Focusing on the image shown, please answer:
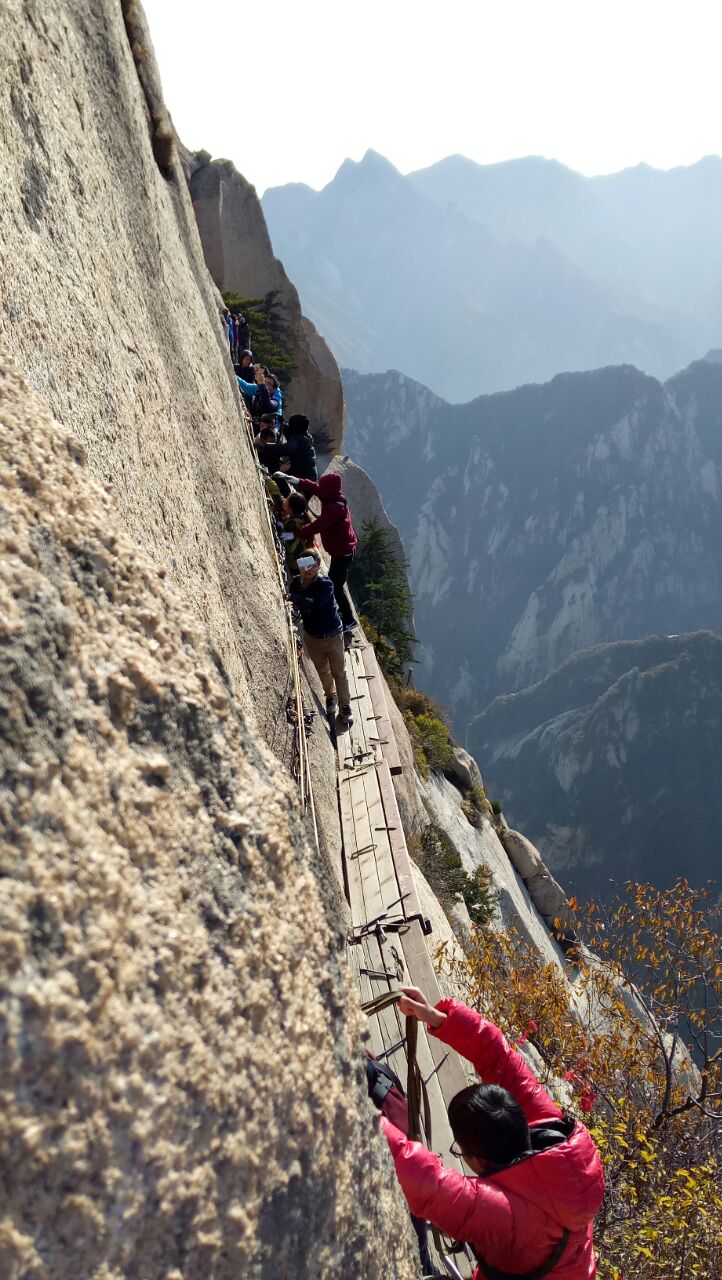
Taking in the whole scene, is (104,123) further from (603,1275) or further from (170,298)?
(603,1275)

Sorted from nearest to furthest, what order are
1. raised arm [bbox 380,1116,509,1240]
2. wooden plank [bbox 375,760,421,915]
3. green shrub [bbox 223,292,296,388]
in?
raised arm [bbox 380,1116,509,1240], wooden plank [bbox 375,760,421,915], green shrub [bbox 223,292,296,388]

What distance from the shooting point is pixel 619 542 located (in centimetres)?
13088

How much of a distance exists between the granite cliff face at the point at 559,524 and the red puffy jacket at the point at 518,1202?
11557cm

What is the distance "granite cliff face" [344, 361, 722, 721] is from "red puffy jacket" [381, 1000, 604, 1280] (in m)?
116

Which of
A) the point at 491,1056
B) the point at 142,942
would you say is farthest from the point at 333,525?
the point at 142,942

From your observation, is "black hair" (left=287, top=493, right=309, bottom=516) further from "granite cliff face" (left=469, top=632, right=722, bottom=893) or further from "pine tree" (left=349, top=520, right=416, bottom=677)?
"granite cliff face" (left=469, top=632, right=722, bottom=893)

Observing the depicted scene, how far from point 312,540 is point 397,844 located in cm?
A: 460

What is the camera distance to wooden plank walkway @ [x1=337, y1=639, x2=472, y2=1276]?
5.61 meters

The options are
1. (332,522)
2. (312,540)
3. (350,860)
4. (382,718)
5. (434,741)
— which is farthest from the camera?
(434,741)

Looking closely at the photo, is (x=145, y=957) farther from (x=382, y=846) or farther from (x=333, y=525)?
(x=333, y=525)

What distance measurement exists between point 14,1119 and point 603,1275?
7161 mm

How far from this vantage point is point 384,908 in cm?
718

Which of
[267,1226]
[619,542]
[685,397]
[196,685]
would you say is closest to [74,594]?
[196,685]

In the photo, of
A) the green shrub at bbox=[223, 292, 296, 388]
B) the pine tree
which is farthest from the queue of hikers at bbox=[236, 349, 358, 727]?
the green shrub at bbox=[223, 292, 296, 388]
